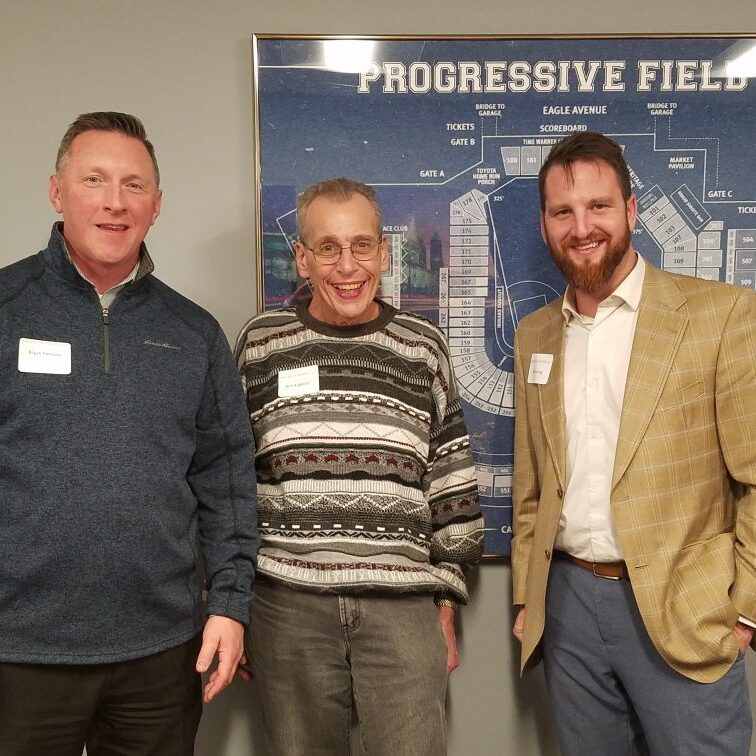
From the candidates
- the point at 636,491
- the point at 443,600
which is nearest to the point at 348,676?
the point at 443,600

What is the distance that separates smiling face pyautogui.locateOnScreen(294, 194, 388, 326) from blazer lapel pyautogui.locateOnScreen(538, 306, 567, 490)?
19.1 inches

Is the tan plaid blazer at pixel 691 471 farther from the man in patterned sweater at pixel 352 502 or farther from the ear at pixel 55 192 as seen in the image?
the ear at pixel 55 192

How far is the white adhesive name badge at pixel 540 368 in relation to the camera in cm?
177

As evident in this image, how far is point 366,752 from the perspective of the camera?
1596 mm

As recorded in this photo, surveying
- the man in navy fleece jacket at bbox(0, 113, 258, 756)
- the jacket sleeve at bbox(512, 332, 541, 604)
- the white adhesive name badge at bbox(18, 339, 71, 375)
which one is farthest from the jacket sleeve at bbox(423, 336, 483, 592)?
the white adhesive name badge at bbox(18, 339, 71, 375)

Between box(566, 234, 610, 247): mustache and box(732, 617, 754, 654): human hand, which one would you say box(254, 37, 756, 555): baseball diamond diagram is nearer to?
box(566, 234, 610, 247): mustache

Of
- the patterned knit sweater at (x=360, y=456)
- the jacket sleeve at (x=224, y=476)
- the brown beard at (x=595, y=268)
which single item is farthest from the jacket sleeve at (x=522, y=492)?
the jacket sleeve at (x=224, y=476)

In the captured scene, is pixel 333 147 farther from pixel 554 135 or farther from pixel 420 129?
pixel 554 135

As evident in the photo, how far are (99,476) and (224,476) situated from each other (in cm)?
30

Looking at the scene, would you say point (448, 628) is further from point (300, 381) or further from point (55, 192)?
point (55, 192)

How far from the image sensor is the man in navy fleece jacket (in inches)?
53.4

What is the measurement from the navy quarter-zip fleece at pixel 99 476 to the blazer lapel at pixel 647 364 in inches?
35.2

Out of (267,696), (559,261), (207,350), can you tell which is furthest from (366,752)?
(559,261)

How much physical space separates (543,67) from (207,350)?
125 centimetres
